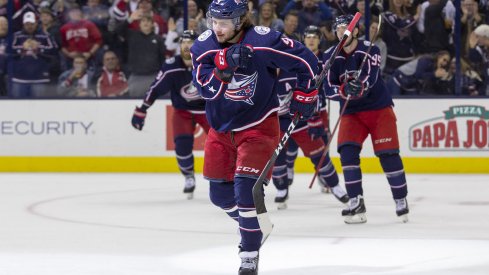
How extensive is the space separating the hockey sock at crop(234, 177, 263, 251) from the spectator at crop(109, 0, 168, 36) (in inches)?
271

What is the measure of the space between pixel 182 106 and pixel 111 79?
2772 mm

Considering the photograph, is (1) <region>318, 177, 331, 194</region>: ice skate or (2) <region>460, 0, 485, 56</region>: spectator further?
(2) <region>460, 0, 485, 56</region>: spectator

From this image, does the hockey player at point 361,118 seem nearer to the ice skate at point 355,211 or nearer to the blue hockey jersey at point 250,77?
the ice skate at point 355,211

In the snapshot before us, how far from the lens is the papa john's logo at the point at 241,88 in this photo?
516 cm

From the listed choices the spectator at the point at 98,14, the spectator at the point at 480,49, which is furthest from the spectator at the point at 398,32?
the spectator at the point at 98,14

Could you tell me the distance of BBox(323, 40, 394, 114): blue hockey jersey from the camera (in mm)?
7207

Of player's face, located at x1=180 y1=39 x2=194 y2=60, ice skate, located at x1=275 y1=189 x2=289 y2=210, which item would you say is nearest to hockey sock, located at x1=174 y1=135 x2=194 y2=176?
player's face, located at x1=180 y1=39 x2=194 y2=60

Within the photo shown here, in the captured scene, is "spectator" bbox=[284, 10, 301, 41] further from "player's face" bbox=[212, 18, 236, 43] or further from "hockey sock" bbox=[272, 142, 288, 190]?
"player's face" bbox=[212, 18, 236, 43]

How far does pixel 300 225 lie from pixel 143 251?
1530 mm

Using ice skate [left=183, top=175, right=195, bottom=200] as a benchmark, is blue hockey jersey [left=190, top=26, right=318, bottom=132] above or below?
above

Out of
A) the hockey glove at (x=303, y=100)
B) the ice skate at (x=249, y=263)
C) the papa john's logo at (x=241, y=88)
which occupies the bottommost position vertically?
the ice skate at (x=249, y=263)

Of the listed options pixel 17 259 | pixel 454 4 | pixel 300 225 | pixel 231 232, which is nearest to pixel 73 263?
pixel 17 259

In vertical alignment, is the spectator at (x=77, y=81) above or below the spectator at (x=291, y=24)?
below

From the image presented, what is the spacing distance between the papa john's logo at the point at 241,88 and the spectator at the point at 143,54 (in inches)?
259
